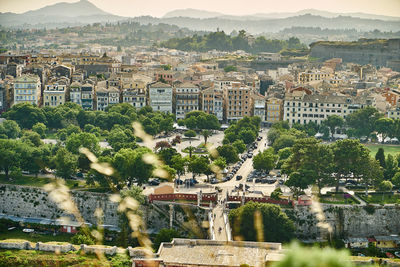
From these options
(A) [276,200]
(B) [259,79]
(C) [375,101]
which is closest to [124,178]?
(A) [276,200]

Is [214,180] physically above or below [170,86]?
below

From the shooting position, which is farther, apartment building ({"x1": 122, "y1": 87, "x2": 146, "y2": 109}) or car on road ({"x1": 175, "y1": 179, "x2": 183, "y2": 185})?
apartment building ({"x1": 122, "y1": 87, "x2": 146, "y2": 109})

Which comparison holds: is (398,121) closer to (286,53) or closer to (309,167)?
(309,167)

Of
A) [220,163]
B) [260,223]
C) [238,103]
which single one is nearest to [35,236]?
[260,223]

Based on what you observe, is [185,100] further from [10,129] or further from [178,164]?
[178,164]

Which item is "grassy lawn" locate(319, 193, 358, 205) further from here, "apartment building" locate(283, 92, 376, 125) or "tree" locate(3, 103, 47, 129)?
"tree" locate(3, 103, 47, 129)

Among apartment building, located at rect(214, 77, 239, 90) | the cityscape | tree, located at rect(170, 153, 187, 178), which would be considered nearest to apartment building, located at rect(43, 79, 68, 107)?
the cityscape

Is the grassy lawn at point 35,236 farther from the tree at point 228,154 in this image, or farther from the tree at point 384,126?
the tree at point 384,126
